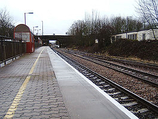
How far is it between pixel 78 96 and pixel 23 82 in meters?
2.88

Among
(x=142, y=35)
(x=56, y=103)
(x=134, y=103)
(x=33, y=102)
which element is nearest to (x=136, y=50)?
(x=142, y=35)

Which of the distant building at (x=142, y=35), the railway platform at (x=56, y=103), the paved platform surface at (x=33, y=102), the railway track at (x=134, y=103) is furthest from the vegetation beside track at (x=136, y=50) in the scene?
the paved platform surface at (x=33, y=102)

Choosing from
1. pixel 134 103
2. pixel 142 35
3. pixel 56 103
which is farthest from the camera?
pixel 142 35

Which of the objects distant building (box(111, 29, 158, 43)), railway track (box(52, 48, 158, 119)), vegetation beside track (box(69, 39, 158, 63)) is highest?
distant building (box(111, 29, 158, 43))

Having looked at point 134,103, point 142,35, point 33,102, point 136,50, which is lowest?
point 134,103

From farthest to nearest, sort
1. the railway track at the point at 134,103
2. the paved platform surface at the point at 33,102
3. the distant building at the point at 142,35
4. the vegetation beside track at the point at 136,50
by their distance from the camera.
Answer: the distant building at the point at 142,35 < the vegetation beside track at the point at 136,50 < the railway track at the point at 134,103 < the paved platform surface at the point at 33,102

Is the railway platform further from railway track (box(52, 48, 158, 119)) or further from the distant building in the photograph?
the distant building

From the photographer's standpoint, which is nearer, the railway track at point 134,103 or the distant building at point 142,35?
the railway track at point 134,103

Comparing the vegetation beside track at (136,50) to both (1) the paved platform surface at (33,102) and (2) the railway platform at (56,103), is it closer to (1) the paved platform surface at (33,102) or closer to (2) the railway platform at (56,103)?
(2) the railway platform at (56,103)

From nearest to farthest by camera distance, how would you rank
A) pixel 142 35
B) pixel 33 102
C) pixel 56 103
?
pixel 56 103 → pixel 33 102 → pixel 142 35

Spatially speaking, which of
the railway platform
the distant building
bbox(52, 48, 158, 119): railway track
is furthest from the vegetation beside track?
the railway platform

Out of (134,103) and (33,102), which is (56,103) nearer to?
(33,102)

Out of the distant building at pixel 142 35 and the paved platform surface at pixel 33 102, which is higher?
the distant building at pixel 142 35

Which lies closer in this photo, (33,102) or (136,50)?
(33,102)
